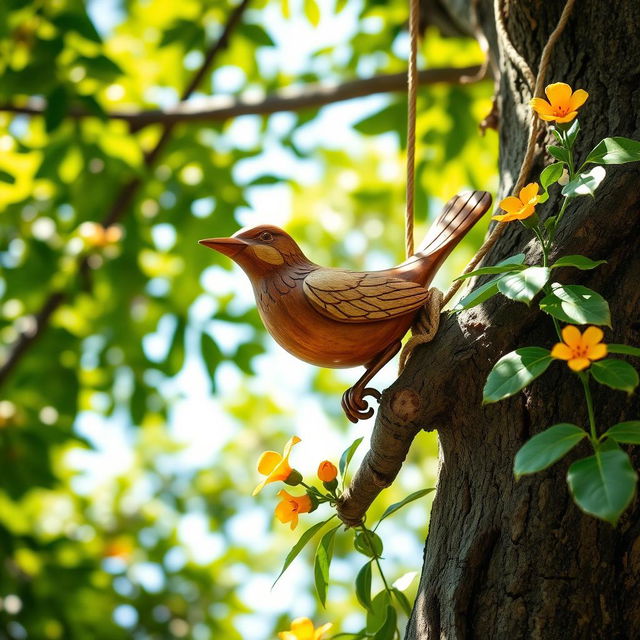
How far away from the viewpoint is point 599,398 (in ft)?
3.32

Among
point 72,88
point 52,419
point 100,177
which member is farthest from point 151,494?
point 72,88

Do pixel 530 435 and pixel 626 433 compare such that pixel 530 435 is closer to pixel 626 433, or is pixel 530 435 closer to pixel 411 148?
pixel 626 433

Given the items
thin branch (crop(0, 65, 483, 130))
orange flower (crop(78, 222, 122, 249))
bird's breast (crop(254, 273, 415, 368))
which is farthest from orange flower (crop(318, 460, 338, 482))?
orange flower (crop(78, 222, 122, 249))

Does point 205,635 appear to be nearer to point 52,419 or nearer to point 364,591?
point 52,419

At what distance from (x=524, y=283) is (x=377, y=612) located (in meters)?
0.60

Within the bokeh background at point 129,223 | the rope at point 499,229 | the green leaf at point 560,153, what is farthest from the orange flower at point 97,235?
the green leaf at point 560,153

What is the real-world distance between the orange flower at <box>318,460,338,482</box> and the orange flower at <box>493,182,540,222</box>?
1.30 feet

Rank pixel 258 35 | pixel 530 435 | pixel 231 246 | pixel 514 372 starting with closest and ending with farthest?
pixel 514 372
pixel 530 435
pixel 231 246
pixel 258 35

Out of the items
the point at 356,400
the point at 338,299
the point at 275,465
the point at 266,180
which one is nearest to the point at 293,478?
the point at 275,465

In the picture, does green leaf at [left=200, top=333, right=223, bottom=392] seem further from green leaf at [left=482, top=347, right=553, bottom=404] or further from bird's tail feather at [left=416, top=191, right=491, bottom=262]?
green leaf at [left=482, top=347, right=553, bottom=404]

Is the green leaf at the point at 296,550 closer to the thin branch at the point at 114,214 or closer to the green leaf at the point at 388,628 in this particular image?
the green leaf at the point at 388,628

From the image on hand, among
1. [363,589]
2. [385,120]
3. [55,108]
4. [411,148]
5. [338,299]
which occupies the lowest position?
[363,589]

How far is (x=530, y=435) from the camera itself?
41.1 inches

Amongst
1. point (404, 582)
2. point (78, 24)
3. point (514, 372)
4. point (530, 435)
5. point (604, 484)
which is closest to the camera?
point (604, 484)
